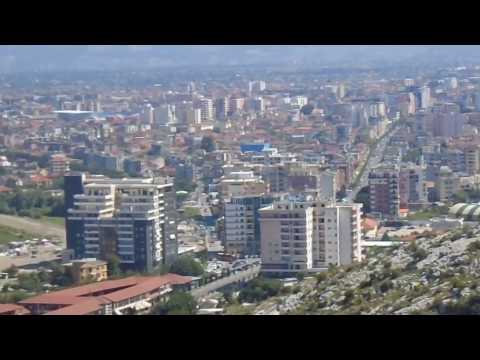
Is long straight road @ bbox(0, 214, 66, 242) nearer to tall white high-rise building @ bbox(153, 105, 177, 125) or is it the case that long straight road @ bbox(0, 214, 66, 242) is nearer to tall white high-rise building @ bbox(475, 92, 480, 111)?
tall white high-rise building @ bbox(153, 105, 177, 125)

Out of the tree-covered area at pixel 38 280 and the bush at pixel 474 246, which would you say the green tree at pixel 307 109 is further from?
the bush at pixel 474 246

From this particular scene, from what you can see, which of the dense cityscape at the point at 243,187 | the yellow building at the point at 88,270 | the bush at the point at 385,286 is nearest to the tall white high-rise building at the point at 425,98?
the dense cityscape at the point at 243,187

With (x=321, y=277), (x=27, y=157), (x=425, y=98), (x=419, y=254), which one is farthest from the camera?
(x=425, y=98)

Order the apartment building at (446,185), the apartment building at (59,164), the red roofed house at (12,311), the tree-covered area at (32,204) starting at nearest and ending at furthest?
the red roofed house at (12,311) < the tree-covered area at (32,204) < the apartment building at (446,185) < the apartment building at (59,164)

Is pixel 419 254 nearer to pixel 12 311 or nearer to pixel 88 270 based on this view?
pixel 88 270

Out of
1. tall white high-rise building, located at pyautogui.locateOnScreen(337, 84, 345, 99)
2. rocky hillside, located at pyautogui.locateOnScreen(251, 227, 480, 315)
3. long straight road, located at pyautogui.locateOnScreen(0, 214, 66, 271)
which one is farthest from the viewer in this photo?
tall white high-rise building, located at pyautogui.locateOnScreen(337, 84, 345, 99)

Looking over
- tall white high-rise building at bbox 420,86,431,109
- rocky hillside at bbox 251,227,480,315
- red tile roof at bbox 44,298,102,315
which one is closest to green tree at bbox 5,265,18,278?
rocky hillside at bbox 251,227,480,315

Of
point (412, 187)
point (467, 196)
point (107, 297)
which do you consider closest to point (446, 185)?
point (467, 196)
